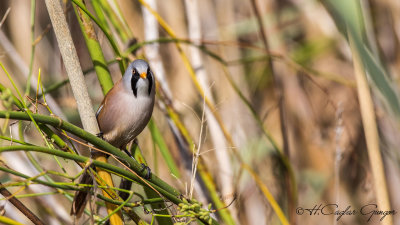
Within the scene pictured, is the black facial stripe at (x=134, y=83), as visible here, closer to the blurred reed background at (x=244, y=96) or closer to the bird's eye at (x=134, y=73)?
the bird's eye at (x=134, y=73)

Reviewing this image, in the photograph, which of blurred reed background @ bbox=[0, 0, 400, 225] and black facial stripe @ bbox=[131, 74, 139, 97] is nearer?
Result: black facial stripe @ bbox=[131, 74, 139, 97]

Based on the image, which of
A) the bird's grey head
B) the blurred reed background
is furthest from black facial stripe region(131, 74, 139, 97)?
the blurred reed background

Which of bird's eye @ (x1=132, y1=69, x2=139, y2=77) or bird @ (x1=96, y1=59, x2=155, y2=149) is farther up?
bird's eye @ (x1=132, y1=69, x2=139, y2=77)

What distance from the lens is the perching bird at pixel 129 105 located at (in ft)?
6.57

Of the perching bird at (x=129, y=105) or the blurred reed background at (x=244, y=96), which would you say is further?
the blurred reed background at (x=244, y=96)

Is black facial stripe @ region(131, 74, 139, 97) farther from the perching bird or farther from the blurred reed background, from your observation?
the blurred reed background

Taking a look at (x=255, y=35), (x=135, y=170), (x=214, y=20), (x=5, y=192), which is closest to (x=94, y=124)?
(x=135, y=170)

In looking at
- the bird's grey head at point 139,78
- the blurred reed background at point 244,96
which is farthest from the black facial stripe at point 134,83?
the blurred reed background at point 244,96

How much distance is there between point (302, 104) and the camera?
3.41m

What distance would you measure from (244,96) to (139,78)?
90 centimetres

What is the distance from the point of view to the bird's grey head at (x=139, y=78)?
6.51ft

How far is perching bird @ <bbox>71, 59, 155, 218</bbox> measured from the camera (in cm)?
Result: 200

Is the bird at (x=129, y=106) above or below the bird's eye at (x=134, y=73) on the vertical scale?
below

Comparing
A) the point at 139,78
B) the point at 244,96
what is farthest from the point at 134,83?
the point at 244,96
